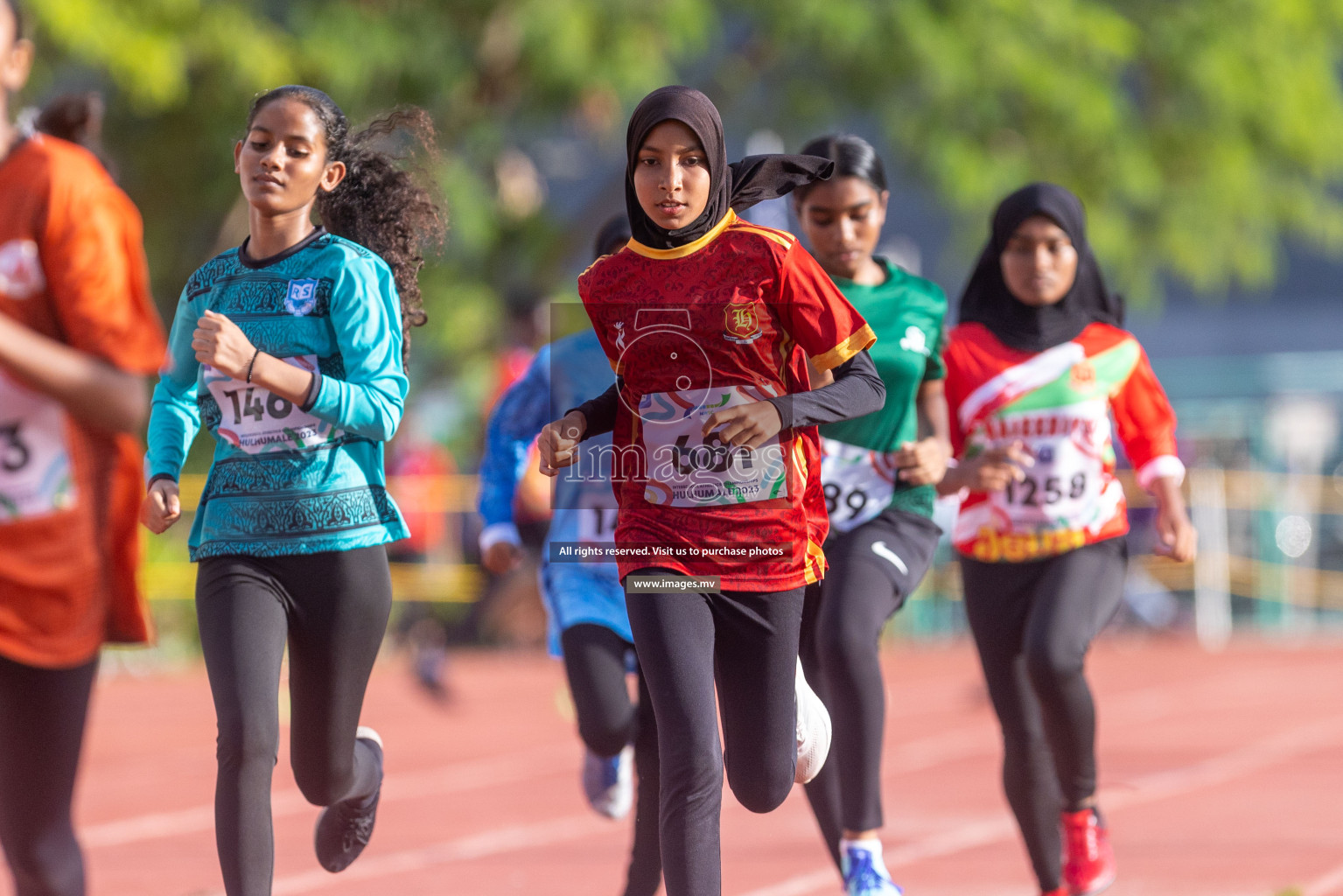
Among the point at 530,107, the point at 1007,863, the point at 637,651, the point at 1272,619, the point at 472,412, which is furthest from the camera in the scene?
the point at 1272,619

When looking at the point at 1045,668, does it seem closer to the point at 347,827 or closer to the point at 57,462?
the point at 347,827

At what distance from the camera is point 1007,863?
729 centimetres

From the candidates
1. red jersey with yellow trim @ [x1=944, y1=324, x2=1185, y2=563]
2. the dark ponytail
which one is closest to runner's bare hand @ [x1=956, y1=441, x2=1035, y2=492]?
red jersey with yellow trim @ [x1=944, y1=324, x2=1185, y2=563]

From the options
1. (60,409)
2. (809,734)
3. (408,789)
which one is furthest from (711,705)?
(408,789)

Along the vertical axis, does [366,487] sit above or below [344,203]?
below

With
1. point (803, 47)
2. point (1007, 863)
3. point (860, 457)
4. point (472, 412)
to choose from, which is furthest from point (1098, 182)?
point (860, 457)

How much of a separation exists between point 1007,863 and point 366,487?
145 inches

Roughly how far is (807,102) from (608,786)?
13573 millimetres

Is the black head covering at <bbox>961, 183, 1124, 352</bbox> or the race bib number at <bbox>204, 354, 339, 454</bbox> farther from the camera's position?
the black head covering at <bbox>961, 183, 1124, 352</bbox>

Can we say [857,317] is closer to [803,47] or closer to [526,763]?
[526,763]

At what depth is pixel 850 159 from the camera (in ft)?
18.8

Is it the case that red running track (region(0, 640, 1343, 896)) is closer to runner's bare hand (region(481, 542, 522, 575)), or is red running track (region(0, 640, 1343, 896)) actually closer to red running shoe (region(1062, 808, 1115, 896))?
red running shoe (region(1062, 808, 1115, 896))

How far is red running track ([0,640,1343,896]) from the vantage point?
7035mm

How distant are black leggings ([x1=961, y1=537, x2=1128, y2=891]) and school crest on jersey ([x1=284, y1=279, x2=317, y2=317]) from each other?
248 cm
